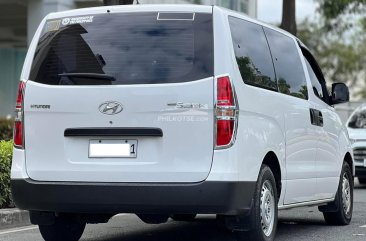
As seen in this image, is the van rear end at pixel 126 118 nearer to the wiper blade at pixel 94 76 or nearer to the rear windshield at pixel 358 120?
the wiper blade at pixel 94 76

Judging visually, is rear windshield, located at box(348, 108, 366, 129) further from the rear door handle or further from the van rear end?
the van rear end

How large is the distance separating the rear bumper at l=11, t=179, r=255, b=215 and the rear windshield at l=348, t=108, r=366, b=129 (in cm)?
992

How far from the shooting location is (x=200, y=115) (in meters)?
5.88

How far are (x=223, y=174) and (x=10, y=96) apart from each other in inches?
856

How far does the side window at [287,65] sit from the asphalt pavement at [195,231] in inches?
59.2

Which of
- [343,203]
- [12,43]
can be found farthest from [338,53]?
[343,203]

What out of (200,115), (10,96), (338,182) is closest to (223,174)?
(200,115)

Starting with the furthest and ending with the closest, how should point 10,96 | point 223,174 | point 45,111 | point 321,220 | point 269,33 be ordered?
point 10,96
point 321,220
point 269,33
point 45,111
point 223,174

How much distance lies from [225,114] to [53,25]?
1.75m

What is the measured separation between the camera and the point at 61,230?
709cm

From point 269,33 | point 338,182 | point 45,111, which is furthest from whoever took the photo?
point 338,182

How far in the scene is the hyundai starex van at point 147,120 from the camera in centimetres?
588

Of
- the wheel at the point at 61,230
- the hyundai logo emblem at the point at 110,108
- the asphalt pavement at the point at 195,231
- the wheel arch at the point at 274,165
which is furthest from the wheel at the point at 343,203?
the hyundai logo emblem at the point at 110,108

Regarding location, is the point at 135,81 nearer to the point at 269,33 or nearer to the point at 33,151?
the point at 33,151
